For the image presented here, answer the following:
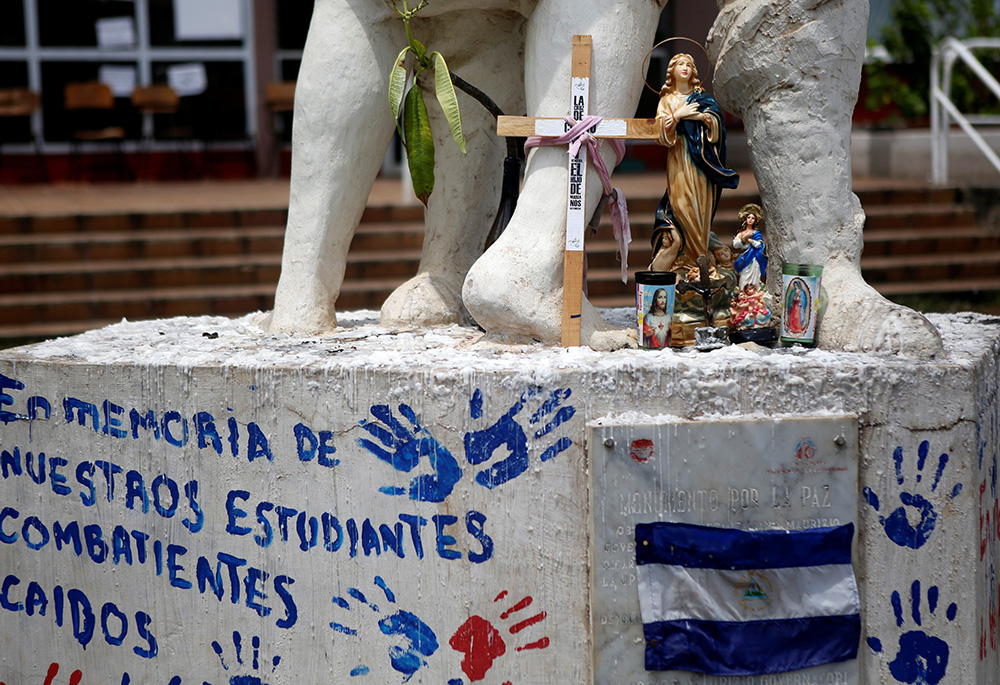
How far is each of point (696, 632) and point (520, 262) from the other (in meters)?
0.92

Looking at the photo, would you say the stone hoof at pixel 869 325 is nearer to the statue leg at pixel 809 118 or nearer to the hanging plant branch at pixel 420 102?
the statue leg at pixel 809 118

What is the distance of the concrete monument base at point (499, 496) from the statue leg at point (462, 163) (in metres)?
0.59

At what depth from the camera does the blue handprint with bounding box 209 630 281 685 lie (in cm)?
242

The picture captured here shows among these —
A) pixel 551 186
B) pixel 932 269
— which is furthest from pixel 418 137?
pixel 932 269

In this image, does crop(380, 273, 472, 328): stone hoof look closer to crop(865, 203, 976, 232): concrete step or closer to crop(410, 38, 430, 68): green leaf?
crop(410, 38, 430, 68): green leaf

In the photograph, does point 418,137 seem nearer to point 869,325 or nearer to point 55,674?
point 869,325

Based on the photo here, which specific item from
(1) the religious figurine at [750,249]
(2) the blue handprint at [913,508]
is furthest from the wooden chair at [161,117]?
(2) the blue handprint at [913,508]

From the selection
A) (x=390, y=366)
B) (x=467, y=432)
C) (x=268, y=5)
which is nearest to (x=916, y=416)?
(x=467, y=432)

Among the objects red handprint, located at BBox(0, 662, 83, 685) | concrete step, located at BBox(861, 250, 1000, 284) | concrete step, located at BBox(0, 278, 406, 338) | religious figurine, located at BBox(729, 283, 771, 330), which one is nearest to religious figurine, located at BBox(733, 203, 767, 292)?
religious figurine, located at BBox(729, 283, 771, 330)

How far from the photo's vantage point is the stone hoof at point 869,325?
7.81 feet

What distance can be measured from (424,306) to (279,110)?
8.69 metres

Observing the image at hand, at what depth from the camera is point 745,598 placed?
7.50ft

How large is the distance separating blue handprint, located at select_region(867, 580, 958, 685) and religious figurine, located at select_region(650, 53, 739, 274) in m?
0.91

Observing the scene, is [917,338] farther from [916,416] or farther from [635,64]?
[635,64]
